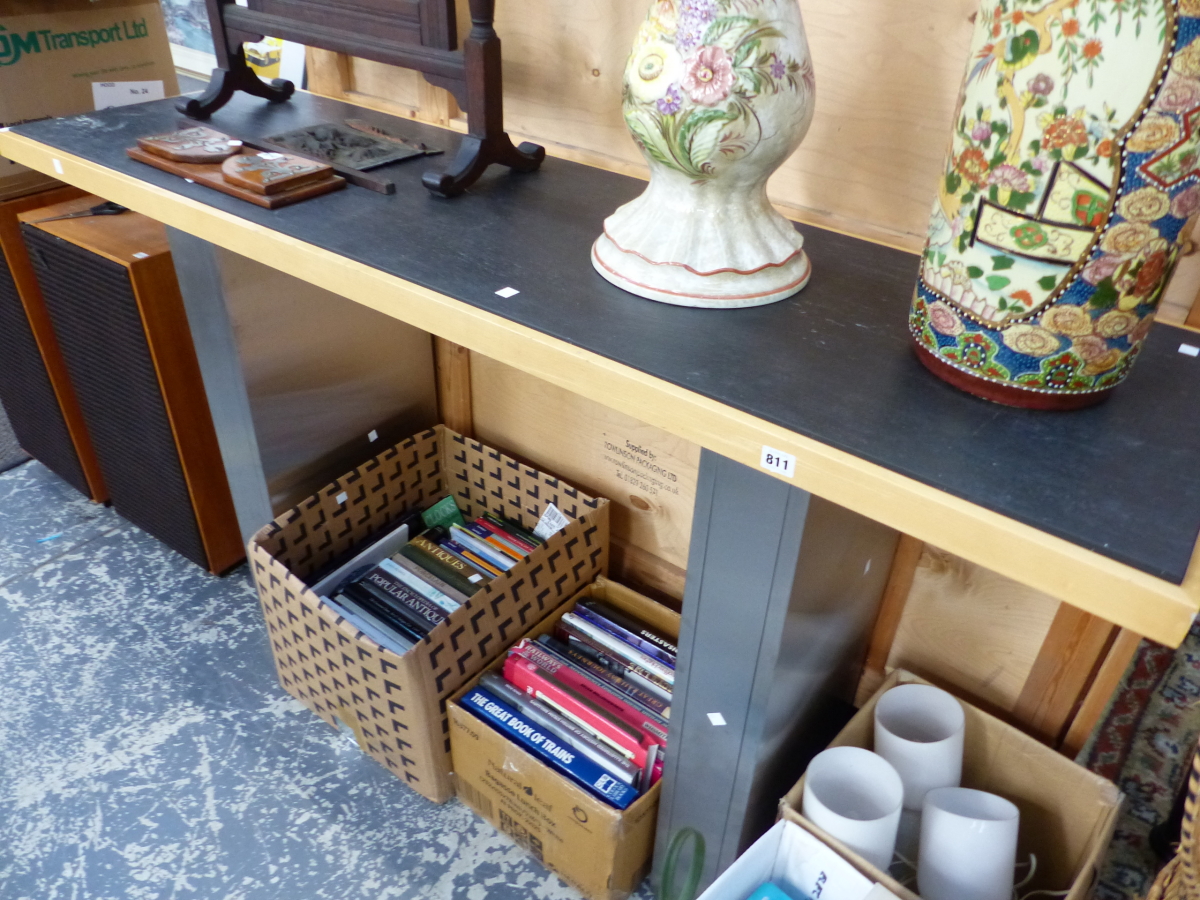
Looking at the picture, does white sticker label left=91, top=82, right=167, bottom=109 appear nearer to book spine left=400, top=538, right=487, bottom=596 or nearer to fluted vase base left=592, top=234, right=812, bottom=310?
book spine left=400, top=538, right=487, bottom=596

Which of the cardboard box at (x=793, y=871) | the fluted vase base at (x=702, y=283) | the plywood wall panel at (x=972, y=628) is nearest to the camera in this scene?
the fluted vase base at (x=702, y=283)

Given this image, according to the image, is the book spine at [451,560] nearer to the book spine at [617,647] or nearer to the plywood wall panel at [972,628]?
the book spine at [617,647]

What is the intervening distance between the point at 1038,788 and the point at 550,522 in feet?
2.56

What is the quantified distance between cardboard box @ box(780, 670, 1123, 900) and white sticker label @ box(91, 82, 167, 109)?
156cm

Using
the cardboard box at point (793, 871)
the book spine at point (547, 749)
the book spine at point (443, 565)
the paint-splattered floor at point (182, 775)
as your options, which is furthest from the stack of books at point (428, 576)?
the cardboard box at point (793, 871)

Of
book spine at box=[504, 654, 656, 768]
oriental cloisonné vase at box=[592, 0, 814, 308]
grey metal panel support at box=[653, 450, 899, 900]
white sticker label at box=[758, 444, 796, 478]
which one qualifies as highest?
oriental cloisonné vase at box=[592, 0, 814, 308]

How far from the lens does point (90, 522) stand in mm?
1750

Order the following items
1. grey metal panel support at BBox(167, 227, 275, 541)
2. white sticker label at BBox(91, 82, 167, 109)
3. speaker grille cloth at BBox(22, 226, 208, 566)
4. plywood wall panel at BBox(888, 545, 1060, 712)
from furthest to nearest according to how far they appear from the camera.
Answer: white sticker label at BBox(91, 82, 167, 109) < speaker grille cloth at BBox(22, 226, 208, 566) < grey metal panel support at BBox(167, 227, 275, 541) < plywood wall panel at BBox(888, 545, 1060, 712)

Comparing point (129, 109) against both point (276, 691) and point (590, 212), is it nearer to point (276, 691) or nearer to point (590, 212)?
point (590, 212)

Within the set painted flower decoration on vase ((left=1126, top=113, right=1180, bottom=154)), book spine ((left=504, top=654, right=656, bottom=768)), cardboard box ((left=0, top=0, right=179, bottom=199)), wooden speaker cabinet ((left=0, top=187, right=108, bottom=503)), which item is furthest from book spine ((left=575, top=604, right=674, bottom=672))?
cardboard box ((left=0, top=0, right=179, bottom=199))

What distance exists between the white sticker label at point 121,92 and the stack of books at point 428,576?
92 cm

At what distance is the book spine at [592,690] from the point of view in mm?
1131

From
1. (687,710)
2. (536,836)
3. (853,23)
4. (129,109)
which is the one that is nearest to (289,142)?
(129,109)

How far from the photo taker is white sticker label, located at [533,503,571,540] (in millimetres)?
1412
